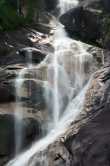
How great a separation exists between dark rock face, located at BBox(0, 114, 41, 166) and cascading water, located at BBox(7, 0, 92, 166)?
0.43 m

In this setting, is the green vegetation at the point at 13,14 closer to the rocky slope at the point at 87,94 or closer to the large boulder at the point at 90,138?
the rocky slope at the point at 87,94

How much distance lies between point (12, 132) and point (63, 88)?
3433 millimetres

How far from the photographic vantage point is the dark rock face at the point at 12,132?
50.4ft

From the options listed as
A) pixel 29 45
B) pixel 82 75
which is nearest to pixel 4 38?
pixel 29 45

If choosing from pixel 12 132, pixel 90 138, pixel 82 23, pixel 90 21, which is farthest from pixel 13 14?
pixel 90 138

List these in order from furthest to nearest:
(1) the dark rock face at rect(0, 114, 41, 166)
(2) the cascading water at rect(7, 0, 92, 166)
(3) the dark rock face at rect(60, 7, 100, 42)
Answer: (3) the dark rock face at rect(60, 7, 100, 42), (1) the dark rock face at rect(0, 114, 41, 166), (2) the cascading water at rect(7, 0, 92, 166)

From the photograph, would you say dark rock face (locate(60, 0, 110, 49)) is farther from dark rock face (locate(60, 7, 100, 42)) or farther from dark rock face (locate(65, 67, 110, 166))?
dark rock face (locate(65, 67, 110, 166))

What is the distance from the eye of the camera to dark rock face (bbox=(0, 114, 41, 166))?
15370mm

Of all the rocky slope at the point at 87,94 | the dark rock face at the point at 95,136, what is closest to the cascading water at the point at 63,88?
the rocky slope at the point at 87,94

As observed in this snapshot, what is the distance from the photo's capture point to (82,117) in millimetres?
12211

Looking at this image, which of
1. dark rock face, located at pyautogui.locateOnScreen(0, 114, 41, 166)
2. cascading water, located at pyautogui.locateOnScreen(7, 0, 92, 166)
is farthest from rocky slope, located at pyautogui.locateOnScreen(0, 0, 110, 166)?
cascading water, located at pyautogui.locateOnScreen(7, 0, 92, 166)

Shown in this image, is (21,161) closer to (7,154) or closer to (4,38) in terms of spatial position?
(7,154)

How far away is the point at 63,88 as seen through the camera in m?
18.0

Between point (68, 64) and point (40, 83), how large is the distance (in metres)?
2.97
